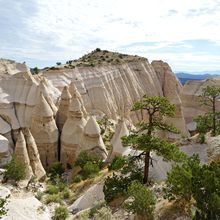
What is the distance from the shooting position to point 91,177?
23500 mm

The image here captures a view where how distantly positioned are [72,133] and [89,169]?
22.2ft

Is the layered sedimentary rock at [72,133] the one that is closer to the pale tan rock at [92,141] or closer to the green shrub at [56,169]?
the pale tan rock at [92,141]

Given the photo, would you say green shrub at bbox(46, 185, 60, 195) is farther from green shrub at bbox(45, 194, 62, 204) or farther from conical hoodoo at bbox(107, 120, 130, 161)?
conical hoodoo at bbox(107, 120, 130, 161)

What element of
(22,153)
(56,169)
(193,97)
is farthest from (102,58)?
(22,153)

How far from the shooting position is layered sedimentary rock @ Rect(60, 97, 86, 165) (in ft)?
99.4

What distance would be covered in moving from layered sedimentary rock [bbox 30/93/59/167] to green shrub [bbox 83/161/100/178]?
6.61 meters

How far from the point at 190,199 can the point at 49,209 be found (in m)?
8.55

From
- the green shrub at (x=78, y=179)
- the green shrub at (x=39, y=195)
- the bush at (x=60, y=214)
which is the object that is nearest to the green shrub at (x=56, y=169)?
the green shrub at (x=78, y=179)

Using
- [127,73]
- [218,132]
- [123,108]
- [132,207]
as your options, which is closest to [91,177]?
[218,132]

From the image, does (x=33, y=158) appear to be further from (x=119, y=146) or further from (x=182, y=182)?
(x=182, y=182)

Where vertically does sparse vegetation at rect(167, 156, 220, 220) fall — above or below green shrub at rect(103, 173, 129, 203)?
above

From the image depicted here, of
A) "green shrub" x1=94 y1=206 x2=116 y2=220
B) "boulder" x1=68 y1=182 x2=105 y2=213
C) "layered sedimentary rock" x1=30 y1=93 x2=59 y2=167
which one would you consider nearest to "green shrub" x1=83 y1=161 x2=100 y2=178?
"boulder" x1=68 y1=182 x2=105 y2=213

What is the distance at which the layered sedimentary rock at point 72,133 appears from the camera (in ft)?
99.4

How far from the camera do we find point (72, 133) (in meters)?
30.3
